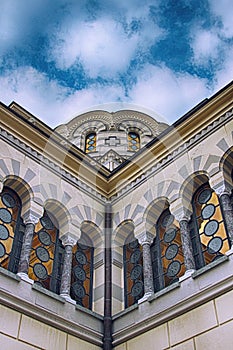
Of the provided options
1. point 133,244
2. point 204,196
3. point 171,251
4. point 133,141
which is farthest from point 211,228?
point 133,141

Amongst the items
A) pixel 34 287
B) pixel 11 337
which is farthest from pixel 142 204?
pixel 11 337

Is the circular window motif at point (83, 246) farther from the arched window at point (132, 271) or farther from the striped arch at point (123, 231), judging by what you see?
the arched window at point (132, 271)

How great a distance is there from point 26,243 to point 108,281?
1.93 m

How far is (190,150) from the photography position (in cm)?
994

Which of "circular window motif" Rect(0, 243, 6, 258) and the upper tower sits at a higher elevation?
the upper tower

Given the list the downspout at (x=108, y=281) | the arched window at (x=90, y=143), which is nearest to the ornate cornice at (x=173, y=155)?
the downspout at (x=108, y=281)

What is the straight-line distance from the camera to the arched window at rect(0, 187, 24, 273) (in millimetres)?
8438

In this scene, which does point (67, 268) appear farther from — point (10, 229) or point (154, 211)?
point (154, 211)

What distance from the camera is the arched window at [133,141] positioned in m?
18.2

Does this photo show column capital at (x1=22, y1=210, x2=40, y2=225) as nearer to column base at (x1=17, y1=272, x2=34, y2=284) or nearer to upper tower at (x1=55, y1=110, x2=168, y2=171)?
column base at (x1=17, y1=272, x2=34, y2=284)

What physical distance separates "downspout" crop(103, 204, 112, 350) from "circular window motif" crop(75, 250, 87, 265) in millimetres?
443

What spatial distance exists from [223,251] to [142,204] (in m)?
2.51

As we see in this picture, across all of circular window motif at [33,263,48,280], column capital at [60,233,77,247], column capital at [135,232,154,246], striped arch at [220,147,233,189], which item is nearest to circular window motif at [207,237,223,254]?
striped arch at [220,147,233,189]

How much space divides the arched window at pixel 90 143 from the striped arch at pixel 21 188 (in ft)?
27.7
